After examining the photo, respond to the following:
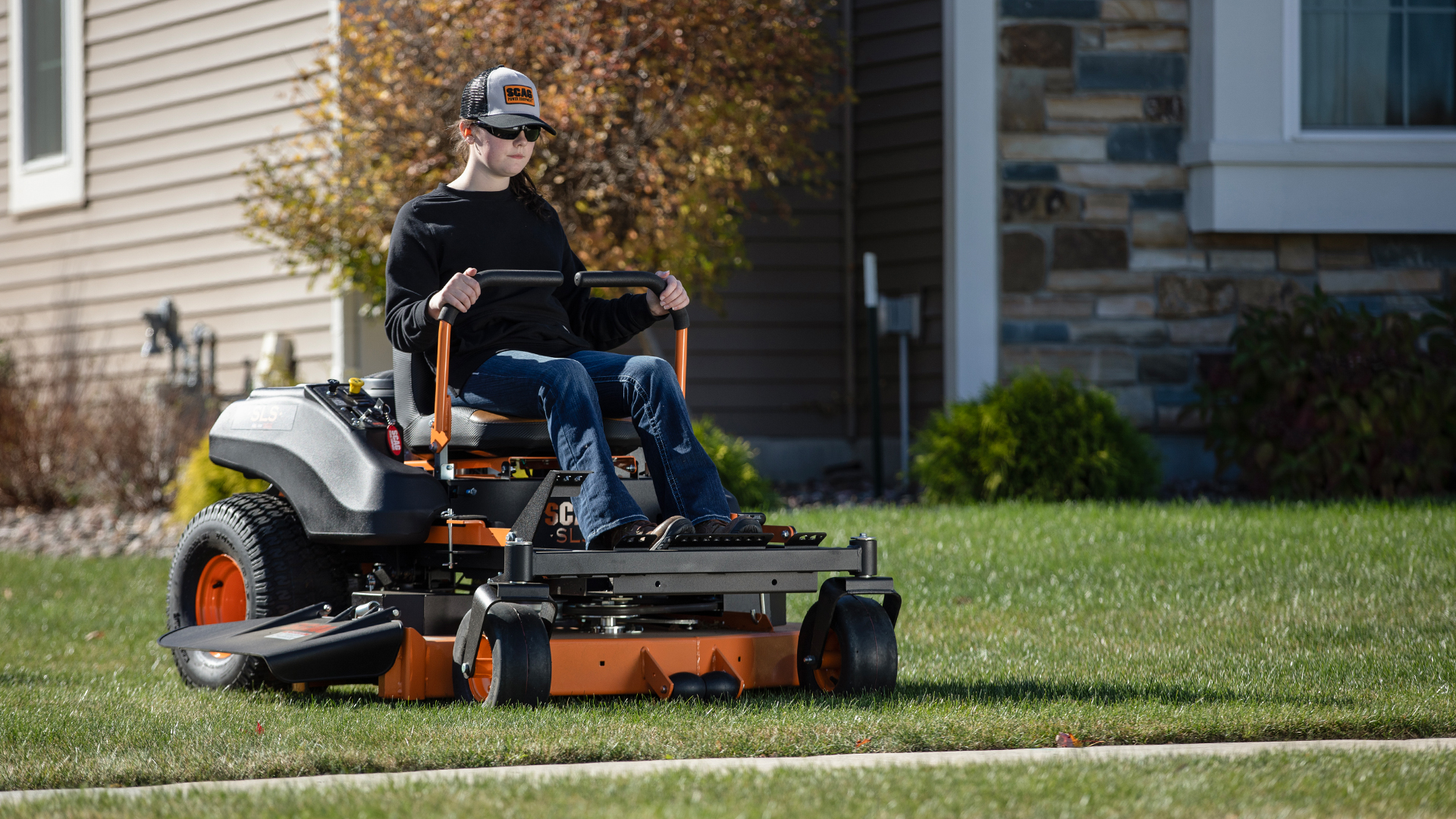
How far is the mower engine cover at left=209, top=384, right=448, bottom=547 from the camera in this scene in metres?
4.79

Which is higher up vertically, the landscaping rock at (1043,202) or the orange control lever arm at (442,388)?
the landscaping rock at (1043,202)

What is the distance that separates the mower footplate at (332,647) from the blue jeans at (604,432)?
62 cm

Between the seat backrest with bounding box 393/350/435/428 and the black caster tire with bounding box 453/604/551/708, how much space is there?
2.73 feet

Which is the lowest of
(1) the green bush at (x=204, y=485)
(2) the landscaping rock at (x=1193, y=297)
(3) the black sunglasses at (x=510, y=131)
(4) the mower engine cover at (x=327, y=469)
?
(1) the green bush at (x=204, y=485)

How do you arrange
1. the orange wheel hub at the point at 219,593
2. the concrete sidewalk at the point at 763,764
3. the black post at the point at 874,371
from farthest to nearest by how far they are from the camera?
the black post at the point at 874,371
the orange wheel hub at the point at 219,593
the concrete sidewalk at the point at 763,764

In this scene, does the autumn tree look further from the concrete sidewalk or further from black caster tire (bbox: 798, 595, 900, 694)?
the concrete sidewalk

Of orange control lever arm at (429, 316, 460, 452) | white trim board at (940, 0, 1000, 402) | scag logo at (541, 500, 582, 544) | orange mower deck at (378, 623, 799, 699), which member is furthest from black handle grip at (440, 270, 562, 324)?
white trim board at (940, 0, 1000, 402)

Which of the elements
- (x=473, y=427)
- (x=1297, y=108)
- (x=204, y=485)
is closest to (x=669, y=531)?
(x=473, y=427)

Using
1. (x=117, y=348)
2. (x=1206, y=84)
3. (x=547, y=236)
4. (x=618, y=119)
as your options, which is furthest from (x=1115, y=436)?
(x=117, y=348)

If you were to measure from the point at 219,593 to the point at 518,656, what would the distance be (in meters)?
1.67

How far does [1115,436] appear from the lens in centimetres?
924

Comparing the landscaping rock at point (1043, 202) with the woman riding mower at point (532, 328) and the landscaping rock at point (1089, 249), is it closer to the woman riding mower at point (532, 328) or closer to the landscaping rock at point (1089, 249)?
the landscaping rock at point (1089, 249)

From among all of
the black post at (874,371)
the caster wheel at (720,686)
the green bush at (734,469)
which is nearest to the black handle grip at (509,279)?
the caster wheel at (720,686)

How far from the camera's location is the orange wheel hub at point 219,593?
5500 mm
